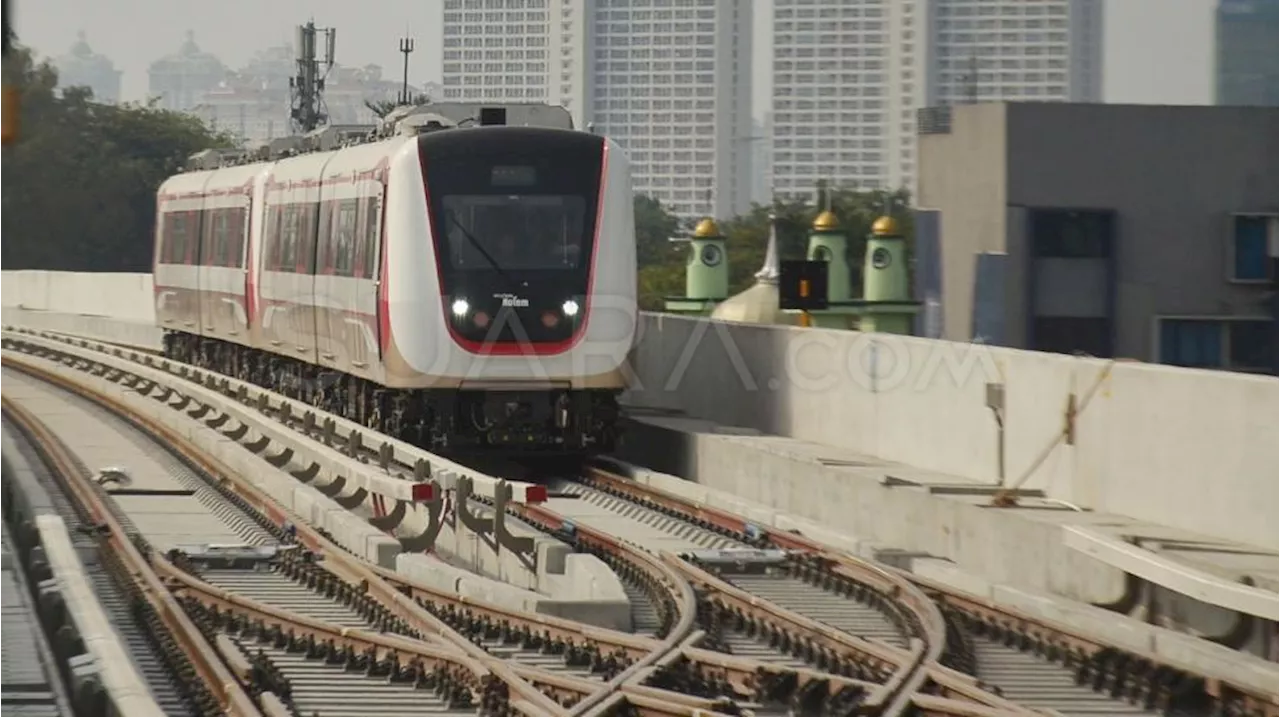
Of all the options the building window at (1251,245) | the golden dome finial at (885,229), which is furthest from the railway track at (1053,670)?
the golden dome finial at (885,229)

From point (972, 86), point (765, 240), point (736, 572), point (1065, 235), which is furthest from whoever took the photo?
point (765, 240)

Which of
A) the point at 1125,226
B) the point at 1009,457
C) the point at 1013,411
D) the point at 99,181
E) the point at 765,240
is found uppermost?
the point at 99,181

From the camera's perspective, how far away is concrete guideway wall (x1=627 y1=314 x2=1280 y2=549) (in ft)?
54.4

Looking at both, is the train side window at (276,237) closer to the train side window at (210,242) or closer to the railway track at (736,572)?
the train side window at (210,242)

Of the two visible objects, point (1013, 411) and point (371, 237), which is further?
point (371, 237)

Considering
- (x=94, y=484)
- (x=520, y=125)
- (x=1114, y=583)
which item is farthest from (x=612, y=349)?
(x=1114, y=583)

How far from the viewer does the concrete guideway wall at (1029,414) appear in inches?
653

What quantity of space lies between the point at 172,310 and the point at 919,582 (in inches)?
1121

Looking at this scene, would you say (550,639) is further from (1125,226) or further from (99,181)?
(99,181)

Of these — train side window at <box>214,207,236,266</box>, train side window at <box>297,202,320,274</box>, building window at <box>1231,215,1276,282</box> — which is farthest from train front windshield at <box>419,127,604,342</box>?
building window at <box>1231,215,1276,282</box>

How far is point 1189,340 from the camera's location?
56.2 meters

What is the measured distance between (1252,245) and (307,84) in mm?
33166

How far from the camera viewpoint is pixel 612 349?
25.8m

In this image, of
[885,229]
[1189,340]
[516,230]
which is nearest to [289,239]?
[516,230]
